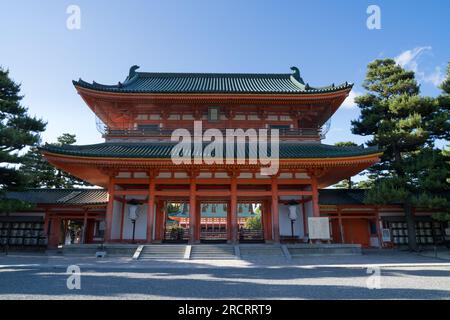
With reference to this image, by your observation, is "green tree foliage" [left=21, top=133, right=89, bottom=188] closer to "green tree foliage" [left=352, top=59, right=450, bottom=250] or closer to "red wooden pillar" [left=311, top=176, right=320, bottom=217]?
"red wooden pillar" [left=311, top=176, right=320, bottom=217]

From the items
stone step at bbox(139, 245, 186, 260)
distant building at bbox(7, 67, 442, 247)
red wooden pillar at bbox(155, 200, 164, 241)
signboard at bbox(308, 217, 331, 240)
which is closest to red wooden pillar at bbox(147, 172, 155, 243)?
distant building at bbox(7, 67, 442, 247)

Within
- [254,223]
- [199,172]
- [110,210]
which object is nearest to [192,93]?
[199,172]

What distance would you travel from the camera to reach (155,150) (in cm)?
1628

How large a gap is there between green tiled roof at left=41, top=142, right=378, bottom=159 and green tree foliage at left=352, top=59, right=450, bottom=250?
13.9 ft

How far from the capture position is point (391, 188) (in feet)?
58.3

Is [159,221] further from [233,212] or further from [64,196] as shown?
[64,196]

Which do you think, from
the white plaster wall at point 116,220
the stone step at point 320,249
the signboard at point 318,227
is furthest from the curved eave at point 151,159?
the stone step at point 320,249

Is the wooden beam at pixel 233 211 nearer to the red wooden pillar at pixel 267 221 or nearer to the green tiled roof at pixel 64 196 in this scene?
the red wooden pillar at pixel 267 221

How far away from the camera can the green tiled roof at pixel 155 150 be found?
14.8 metres

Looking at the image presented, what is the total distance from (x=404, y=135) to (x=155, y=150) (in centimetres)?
1694

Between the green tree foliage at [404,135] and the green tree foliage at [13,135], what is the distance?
2217 centimetres

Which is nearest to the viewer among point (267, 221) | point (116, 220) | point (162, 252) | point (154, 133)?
point (162, 252)
